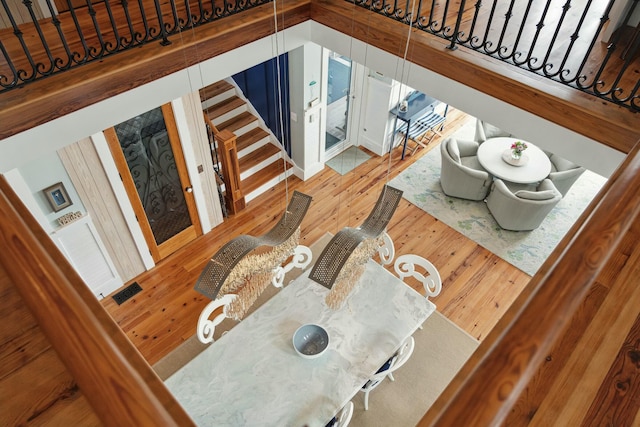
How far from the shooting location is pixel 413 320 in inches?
164

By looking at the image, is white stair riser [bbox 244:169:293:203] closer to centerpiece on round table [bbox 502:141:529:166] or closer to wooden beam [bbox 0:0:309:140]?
wooden beam [bbox 0:0:309:140]

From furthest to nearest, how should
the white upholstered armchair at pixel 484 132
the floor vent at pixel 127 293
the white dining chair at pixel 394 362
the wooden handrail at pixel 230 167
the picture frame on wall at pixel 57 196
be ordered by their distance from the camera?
1. the white upholstered armchair at pixel 484 132
2. the wooden handrail at pixel 230 167
3. the floor vent at pixel 127 293
4. the picture frame on wall at pixel 57 196
5. the white dining chair at pixel 394 362

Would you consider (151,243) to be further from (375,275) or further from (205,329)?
(375,275)

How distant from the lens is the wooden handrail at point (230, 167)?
5449 millimetres

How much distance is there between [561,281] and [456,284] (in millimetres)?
4762

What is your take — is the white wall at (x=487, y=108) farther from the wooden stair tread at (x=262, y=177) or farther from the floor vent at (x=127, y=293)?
the floor vent at (x=127, y=293)

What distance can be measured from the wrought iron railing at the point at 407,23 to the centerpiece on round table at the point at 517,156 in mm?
2129

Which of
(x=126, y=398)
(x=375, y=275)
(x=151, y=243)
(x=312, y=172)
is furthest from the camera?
(x=312, y=172)

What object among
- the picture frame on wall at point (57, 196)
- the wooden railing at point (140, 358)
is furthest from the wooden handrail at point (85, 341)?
the picture frame on wall at point (57, 196)

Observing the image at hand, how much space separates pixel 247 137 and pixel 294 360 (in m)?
3.74

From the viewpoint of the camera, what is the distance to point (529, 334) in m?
0.77

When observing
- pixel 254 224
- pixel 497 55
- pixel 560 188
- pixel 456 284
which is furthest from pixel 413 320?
pixel 560 188

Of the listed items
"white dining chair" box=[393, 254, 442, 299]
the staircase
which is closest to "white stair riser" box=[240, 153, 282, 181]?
the staircase

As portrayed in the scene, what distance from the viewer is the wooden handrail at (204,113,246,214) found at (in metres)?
5.45
